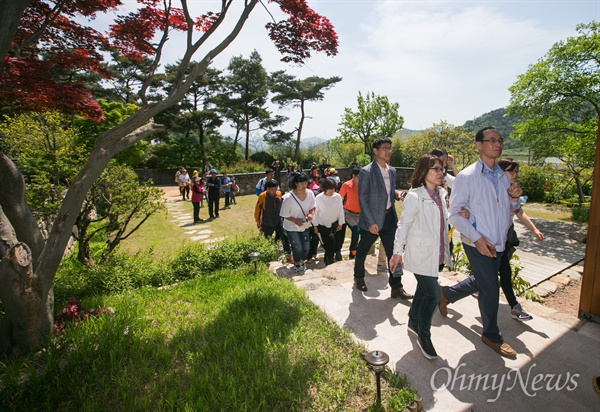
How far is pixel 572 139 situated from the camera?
841 centimetres

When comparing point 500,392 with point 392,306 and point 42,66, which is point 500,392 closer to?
point 392,306

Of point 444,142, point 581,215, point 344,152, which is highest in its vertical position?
point 444,142

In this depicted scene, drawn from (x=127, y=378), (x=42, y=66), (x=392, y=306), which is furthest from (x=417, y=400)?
(x=42, y=66)

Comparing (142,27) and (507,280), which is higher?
Result: (142,27)

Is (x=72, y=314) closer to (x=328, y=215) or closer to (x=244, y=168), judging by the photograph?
(x=328, y=215)

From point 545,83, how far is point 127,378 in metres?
11.2

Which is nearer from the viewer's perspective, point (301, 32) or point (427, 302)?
point (427, 302)

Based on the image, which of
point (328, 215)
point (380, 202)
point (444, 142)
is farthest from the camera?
point (444, 142)

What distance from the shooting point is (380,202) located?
3.65 metres

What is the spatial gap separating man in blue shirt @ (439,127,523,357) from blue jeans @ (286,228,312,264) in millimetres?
2416

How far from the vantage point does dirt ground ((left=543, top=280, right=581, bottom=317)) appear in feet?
13.3

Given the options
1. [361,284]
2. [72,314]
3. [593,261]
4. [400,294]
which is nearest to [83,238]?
[72,314]

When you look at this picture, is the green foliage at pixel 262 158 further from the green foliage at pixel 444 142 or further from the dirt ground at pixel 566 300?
the dirt ground at pixel 566 300

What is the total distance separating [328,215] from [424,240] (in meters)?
2.60
